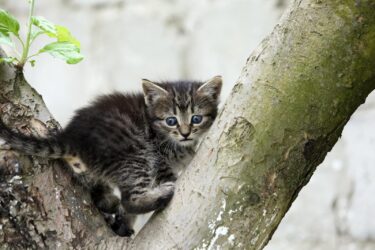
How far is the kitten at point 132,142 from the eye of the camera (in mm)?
1636

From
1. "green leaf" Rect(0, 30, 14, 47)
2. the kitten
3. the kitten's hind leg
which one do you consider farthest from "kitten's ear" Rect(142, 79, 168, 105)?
"green leaf" Rect(0, 30, 14, 47)

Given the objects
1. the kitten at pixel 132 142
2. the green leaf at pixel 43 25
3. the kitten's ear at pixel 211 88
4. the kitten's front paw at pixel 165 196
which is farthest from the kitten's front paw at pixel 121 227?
the green leaf at pixel 43 25

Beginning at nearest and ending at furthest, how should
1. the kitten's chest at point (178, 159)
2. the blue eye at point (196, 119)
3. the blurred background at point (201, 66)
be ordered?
1. the kitten's chest at point (178, 159)
2. the blue eye at point (196, 119)
3. the blurred background at point (201, 66)

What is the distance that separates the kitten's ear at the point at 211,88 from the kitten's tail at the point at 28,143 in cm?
70

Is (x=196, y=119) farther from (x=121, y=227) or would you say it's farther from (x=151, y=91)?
(x=121, y=227)

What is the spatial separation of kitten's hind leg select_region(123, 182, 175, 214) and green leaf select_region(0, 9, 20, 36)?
19.3 inches

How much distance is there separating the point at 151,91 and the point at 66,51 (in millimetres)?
627

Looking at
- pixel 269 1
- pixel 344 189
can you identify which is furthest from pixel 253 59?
pixel 269 1

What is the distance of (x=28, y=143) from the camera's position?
1475 mm

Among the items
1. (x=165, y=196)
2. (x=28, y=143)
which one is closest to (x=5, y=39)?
(x=28, y=143)

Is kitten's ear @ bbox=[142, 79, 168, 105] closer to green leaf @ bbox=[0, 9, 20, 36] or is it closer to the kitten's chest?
the kitten's chest

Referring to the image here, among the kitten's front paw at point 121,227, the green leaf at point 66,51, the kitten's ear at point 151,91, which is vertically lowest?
the kitten's front paw at point 121,227

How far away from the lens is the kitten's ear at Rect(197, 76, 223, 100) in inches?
83.4

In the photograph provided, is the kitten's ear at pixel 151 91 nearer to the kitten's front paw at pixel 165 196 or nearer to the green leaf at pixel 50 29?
the kitten's front paw at pixel 165 196
